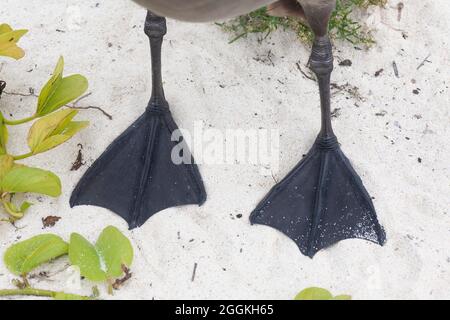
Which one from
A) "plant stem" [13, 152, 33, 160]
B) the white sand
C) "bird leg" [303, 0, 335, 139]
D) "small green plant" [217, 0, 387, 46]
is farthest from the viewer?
"small green plant" [217, 0, 387, 46]

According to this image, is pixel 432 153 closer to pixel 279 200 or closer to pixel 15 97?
pixel 279 200

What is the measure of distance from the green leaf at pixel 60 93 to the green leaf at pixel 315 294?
2.68 feet

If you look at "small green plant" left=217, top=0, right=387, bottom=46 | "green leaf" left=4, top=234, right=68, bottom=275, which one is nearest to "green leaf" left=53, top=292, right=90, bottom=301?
"green leaf" left=4, top=234, right=68, bottom=275

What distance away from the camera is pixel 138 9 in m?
2.53

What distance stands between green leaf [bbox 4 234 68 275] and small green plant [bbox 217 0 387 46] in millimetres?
854

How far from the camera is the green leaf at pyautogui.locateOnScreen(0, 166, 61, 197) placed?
6.38 feet

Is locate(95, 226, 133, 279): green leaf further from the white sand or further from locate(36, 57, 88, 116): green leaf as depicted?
locate(36, 57, 88, 116): green leaf

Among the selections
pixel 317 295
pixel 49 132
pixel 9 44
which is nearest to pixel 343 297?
pixel 317 295

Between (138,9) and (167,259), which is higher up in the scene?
(138,9)

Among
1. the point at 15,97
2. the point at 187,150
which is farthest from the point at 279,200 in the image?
the point at 15,97

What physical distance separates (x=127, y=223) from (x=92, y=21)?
80 cm

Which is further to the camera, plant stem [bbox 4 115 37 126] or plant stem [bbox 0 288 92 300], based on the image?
plant stem [bbox 4 115 37 126]

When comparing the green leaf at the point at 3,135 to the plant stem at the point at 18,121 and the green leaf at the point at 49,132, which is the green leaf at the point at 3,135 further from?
the green leaf at the point at 49,132

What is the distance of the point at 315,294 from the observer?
182cm
